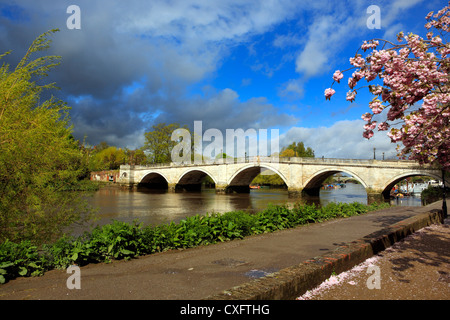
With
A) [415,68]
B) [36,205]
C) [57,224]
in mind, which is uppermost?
[415,68]

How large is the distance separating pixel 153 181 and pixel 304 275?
66135 millimetres

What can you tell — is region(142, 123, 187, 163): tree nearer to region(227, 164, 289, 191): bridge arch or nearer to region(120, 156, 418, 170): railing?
region(120, 156, 418, 170): railing

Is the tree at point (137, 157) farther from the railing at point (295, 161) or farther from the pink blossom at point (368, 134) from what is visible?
the pink blossom at point (368, 134)

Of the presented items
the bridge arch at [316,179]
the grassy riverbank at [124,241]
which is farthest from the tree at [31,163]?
the bridge arch at [316,179]

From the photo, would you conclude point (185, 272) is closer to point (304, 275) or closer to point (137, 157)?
point (304, 275)

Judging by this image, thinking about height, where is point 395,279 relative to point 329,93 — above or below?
below

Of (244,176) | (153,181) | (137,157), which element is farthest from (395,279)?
(137,157)

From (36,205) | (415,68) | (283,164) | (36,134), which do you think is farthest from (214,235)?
(283,164)

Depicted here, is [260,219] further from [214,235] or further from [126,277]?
[126,277]

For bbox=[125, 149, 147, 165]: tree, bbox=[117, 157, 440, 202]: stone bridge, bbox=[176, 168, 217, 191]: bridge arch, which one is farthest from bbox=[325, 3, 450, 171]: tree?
bbox=[125, 149, 147, 165]: tree

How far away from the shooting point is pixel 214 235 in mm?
8602

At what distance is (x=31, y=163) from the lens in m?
5.93

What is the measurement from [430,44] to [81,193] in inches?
330
